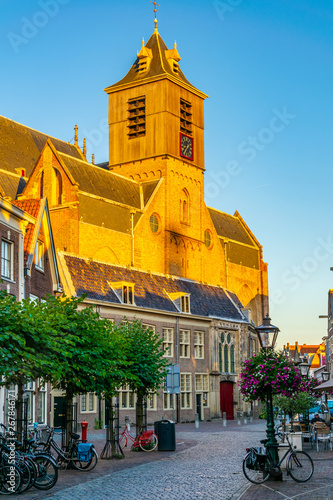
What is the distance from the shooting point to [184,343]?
1828 inches

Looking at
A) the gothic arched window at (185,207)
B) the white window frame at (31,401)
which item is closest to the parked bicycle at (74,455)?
the white window frame at (31,401)

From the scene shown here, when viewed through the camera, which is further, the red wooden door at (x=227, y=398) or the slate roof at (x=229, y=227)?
the slate roof at (x=229, y=227)

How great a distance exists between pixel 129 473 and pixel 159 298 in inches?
1155

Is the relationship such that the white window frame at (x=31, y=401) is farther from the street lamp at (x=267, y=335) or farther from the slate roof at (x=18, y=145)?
the slate roof at (x=18, y=145)

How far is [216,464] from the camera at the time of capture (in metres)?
19.0

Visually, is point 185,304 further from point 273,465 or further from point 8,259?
Answer: point 273,465

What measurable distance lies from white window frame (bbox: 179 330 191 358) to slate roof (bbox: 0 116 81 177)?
21.3 meters

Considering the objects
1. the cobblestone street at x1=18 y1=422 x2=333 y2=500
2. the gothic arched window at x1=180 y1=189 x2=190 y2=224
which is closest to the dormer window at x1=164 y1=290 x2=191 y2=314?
the gothic arched window at x1=180 y1=189 x2=190 y2=224

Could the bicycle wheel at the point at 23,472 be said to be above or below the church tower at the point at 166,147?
below

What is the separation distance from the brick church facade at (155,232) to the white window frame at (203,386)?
67 mm

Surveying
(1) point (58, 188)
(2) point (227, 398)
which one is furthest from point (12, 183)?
(2) point (227, 398)

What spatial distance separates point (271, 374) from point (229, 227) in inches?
2751

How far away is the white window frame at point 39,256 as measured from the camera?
2688cm

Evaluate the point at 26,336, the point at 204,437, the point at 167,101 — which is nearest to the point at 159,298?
the point at 204,437
